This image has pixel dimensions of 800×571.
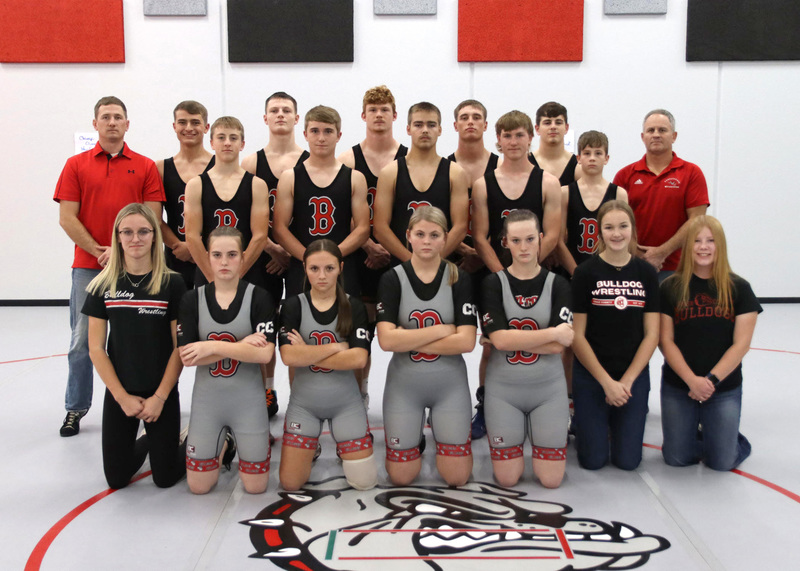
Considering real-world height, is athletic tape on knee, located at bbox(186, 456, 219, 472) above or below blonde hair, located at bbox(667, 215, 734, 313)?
below

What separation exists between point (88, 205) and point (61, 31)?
5498 mm

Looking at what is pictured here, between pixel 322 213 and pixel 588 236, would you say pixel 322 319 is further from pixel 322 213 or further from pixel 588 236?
pixel 588 236

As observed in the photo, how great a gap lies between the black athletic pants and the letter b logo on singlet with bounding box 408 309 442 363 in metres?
1.23

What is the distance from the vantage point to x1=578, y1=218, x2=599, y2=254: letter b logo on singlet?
3.91 meters

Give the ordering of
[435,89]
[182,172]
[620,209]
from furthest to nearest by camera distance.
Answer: [435,89] → [182,172] → [620,209]

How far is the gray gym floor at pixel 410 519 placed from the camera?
247 cm

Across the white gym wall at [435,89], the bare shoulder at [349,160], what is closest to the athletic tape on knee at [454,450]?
the bare shoulder at [349,160]

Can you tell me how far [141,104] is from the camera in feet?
27.3

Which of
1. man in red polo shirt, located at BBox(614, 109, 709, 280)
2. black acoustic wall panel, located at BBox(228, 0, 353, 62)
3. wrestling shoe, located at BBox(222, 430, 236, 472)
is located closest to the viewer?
wrestling shoe, located at BBox(222, 430, 236, 472)

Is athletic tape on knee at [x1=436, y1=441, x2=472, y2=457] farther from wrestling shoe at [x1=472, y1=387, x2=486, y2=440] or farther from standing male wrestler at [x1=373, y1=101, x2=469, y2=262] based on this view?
standing male wrestler at [x1=373, y1=101, x2=469, y2=262]

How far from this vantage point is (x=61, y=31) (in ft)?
26.7

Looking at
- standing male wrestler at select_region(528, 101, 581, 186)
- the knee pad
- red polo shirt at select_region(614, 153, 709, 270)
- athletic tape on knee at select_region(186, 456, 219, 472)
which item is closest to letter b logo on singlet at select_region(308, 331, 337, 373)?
the knee pad

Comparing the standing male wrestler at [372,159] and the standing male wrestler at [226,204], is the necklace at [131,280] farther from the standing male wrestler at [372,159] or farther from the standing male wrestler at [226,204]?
the standing male wrestler at [372,159]

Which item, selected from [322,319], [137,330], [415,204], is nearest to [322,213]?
[415,204]
